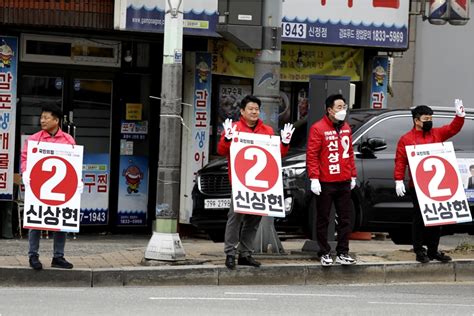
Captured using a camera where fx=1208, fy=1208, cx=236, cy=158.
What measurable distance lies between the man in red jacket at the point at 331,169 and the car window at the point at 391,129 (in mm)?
2194

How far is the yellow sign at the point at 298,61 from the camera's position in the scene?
1842cm

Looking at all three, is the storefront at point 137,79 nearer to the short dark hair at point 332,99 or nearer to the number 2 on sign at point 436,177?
the short dark hair at point 332,99

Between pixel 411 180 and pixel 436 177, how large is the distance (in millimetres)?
291

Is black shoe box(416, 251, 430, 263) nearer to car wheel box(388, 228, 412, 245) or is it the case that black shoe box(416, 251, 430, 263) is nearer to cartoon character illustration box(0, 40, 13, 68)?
car wheel box(388, 228, 412, 245)

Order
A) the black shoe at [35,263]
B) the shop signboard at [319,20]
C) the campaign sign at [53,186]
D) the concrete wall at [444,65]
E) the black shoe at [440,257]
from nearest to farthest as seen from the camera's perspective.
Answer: the black shoe at [35,263] → the campaign sign at [53,186] → the black shoe at [440,257] → the shop signboard at [319,20] → the concrete wall at [444,65]

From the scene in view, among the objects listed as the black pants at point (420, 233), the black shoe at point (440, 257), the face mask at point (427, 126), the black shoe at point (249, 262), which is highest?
the face mask at point (427, 126)

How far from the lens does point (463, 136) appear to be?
16031 mm

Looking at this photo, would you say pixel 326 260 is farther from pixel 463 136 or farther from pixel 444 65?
pixel 444 65

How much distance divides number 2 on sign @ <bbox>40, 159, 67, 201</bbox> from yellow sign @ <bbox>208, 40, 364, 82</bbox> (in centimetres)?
580

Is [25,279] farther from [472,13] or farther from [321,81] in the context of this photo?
[472,13]

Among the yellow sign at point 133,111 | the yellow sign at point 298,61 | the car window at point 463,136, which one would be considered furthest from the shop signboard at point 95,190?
the car window at point 463,136

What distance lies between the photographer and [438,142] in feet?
46.2

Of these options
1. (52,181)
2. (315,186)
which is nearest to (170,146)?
(52,181)

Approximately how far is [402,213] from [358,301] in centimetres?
423
